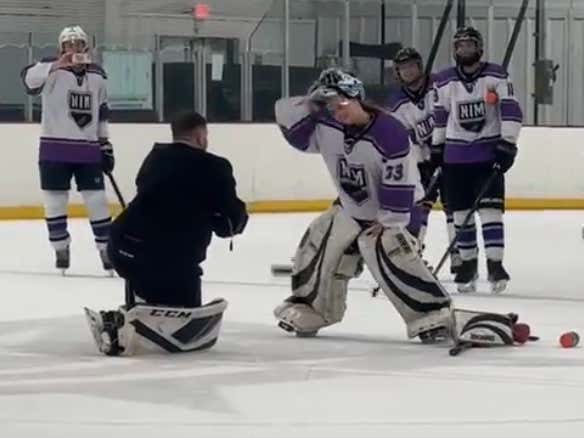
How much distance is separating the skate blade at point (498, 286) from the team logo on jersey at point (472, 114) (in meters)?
0.66

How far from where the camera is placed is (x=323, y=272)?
5.10 metres

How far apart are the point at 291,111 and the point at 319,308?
0.66 metres

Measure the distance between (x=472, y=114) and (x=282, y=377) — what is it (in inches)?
109

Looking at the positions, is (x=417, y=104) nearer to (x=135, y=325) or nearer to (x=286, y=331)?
(x=286, y=331)

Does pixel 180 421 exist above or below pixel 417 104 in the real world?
below

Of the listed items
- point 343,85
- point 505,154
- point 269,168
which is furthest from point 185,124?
point 269,168

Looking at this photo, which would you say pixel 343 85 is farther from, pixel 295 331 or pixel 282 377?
pixel 282 377

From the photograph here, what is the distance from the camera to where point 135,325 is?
4.69 m

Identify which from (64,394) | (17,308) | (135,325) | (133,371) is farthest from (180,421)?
(17,308)

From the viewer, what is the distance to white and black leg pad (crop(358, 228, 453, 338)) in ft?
16.1

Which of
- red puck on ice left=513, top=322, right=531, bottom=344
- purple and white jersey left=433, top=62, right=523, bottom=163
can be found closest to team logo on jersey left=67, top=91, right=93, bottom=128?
purple and white jersey left=433, top=62, right=523, bottom=163

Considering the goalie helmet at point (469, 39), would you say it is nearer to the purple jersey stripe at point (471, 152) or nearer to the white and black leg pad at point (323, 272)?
the purple jersey stripe at point (471, 152)

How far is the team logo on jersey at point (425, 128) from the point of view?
7020 millimetres

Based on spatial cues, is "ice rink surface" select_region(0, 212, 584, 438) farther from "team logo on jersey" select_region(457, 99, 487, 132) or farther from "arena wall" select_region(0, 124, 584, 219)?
"arena wall" select_region(0, 124, 584, 219)
